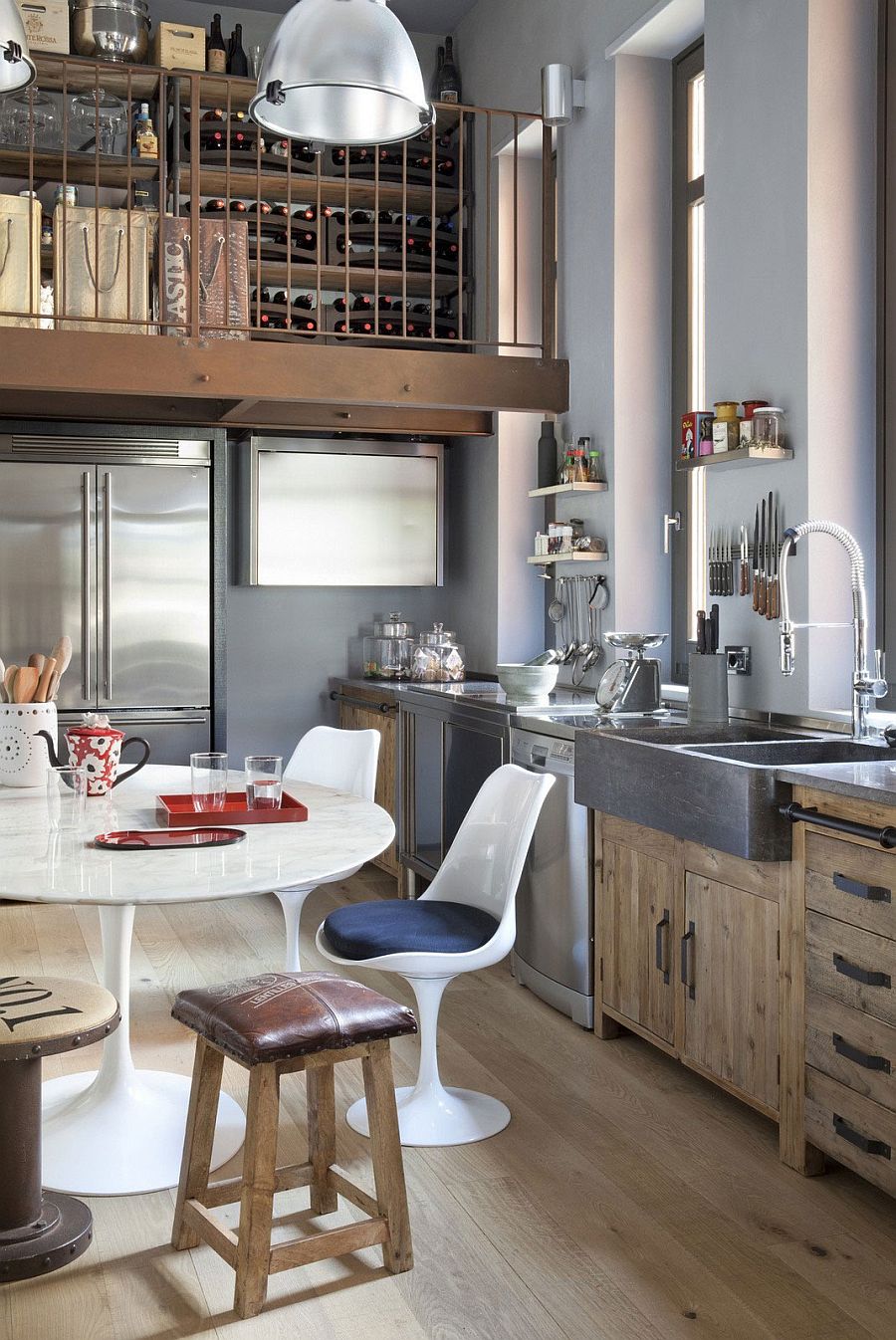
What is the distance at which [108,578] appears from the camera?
5.51m

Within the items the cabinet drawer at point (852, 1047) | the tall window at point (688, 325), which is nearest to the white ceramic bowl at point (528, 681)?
the tall window at point (688, 325)

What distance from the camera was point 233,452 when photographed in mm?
5984

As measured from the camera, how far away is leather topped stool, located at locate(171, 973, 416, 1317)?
2.11 meters

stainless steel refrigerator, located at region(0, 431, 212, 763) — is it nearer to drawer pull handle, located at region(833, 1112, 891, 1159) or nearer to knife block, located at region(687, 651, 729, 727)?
knife block, located at region(687, 651, 729, 727)

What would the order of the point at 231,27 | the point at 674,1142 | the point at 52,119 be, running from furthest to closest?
the point at 231,27 < the point at 52,119 < the point at 674,1142

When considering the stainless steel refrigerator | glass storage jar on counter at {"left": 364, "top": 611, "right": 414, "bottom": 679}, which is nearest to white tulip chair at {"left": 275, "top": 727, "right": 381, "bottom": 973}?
the stainless steel refrigerator

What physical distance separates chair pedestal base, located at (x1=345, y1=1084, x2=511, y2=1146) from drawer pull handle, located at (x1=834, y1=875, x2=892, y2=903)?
99cm

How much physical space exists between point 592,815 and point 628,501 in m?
1.56

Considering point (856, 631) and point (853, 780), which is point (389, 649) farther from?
point (853, 780)

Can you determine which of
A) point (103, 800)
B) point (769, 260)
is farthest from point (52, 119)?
point (103, 800)

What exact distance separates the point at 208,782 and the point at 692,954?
1.23 m

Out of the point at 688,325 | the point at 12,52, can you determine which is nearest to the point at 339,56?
the point at 12,52

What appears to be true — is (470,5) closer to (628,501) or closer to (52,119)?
(52,119)

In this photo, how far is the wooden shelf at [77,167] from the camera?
207 inches
